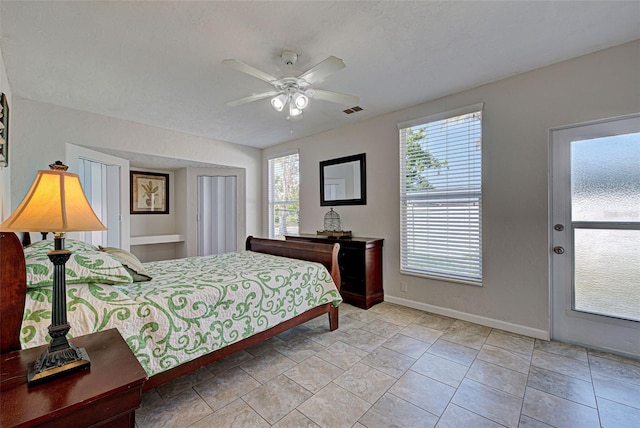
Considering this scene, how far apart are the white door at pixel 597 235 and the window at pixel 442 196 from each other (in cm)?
67

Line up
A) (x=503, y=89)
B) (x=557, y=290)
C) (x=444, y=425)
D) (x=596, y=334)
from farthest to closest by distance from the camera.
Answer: (x=503, y=89), (x=557, y=290), (x=596, y=334), (x=444, y=425)

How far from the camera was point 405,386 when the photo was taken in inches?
76.4

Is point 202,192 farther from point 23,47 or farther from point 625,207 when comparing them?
point 625,207

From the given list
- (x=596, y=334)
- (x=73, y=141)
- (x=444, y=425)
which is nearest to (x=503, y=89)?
(x=596, y=334)

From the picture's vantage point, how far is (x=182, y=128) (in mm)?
4176

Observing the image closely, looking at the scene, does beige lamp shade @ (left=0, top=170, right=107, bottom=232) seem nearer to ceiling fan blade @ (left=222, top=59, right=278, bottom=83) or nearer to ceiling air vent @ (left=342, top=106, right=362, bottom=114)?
ceiling fan blade @ (left=222, top=59, right=278, bottom=83)

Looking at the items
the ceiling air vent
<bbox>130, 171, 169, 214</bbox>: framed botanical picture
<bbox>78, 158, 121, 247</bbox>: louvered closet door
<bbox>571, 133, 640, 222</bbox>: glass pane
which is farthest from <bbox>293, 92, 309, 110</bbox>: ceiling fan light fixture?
<bbox>130, 171, 169, 214</bbox>: framed botanical picture

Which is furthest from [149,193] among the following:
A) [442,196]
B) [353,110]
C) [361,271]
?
[442,196]

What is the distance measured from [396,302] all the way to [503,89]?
2.72 metres

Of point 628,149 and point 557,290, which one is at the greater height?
point 628,149

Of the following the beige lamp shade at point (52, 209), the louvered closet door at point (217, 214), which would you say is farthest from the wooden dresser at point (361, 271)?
the beige lamp shade at point (52, 209)

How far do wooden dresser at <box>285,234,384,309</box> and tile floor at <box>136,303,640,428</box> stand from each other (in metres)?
0.87

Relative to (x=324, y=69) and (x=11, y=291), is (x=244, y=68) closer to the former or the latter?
(x=324, y=69)

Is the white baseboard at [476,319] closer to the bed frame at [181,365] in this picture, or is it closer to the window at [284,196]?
the bed frame at [181,365]
